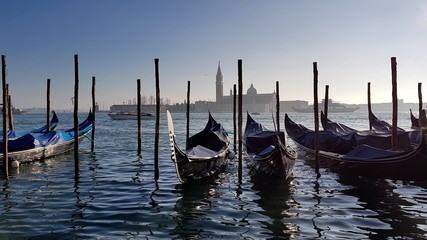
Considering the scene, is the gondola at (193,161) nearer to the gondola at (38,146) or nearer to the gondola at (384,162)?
the gondola at (384,162)

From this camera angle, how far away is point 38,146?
1366 cm

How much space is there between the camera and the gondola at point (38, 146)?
12.5m

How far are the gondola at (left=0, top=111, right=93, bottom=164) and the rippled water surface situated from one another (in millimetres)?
1446

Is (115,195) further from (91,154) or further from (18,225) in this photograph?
(91,154)

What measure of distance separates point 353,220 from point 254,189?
3.04 m

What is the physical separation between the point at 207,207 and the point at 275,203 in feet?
4.95

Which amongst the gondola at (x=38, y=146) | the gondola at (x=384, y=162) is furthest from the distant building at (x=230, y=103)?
the gondola at (x=384, y=162)

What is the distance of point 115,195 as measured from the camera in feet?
27.5

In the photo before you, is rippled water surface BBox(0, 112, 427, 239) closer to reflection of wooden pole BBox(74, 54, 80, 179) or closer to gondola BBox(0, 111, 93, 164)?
reflection of wooden pole BBox(74, 54, 80, 179)

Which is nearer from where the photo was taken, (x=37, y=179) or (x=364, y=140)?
(x=37, y=179)

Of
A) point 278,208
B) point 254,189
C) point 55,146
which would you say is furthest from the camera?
point 55,146

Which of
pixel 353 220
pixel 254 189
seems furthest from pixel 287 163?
pixel 353 220

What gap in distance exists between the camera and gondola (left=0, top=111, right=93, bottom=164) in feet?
41.1

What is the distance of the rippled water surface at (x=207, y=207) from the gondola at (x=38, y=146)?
1.45 m
